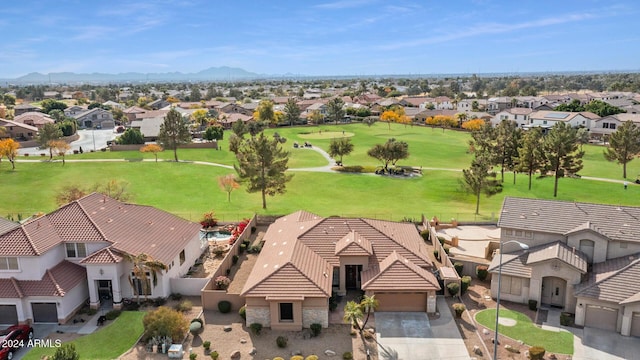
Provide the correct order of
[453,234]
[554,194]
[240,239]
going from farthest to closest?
[554,194], [453,234], [240,239]

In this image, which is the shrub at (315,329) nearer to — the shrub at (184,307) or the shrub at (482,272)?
the shrub at (184,307)

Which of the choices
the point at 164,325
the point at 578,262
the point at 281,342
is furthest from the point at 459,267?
the point at 164,325

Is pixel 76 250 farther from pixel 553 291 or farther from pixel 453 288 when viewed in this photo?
pixel 553 291

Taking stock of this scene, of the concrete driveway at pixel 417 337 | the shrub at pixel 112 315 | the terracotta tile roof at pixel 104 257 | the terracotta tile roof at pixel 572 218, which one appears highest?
the terracotta tile roof at pixel 572 218

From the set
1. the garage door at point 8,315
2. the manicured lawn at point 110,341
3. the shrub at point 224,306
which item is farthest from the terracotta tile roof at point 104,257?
the shrub at point 224,306

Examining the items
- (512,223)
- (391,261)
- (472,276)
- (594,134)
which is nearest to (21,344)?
(391,261)

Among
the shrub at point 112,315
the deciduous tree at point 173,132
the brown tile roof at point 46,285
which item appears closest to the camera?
the brown tile roof at point 46,285

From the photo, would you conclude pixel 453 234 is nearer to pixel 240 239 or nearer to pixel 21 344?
pixel 240 239
